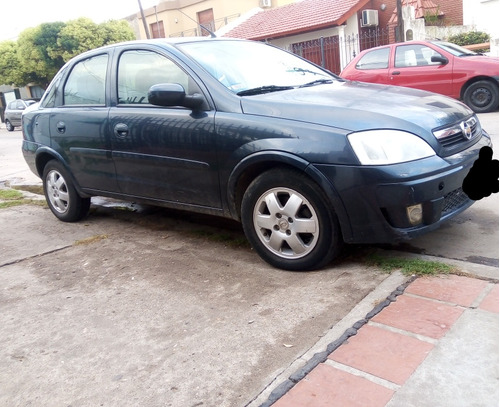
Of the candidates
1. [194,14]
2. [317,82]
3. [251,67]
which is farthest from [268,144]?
[194,14]

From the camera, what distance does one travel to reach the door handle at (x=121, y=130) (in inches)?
172

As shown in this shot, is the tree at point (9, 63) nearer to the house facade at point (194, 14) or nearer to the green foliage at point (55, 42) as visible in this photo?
the green foliage at point (55, 42)

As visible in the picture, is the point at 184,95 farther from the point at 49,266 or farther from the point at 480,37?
the point at 480,37

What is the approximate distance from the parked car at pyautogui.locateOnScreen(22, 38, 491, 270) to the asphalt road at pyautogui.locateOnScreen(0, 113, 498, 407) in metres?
0.35

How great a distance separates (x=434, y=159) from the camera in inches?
127

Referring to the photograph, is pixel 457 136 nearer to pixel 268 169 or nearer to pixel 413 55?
pixel 268 169

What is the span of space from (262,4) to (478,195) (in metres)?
34.2

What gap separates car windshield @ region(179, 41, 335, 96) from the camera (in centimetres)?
398

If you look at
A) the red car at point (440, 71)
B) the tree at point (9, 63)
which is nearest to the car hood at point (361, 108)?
the red car at point (440, 71)

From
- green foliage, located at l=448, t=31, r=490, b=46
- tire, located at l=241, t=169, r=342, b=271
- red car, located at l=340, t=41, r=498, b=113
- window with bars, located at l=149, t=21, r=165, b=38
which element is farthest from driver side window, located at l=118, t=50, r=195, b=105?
window with bars, located at l=149, t=21, r=165, b=38

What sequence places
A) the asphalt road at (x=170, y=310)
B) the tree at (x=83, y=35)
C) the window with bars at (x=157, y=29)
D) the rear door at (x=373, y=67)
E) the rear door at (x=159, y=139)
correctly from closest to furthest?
1. the asphalt road at (x=170, y=310)
2. the rear door at (x=159, y=139)
3. the rear door at (x=373, y=67)
4. the tree at (x=83, y=35)
5. the window with bars at (x=157, y=29)

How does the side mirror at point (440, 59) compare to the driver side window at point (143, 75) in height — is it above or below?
below

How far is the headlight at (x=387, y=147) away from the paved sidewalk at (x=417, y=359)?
80 cm

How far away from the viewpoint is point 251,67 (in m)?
4.22
